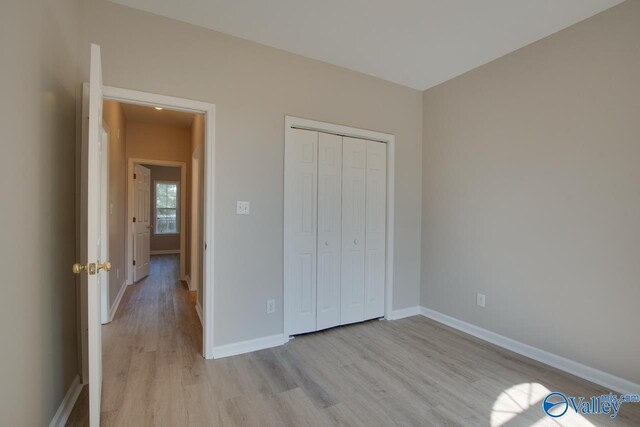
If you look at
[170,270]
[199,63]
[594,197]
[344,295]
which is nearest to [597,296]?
[594,197]

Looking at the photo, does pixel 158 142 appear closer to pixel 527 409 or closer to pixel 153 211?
pixel 153 211

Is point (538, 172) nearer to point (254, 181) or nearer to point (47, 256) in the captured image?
point (254, 181)

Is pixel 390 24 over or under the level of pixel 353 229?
over

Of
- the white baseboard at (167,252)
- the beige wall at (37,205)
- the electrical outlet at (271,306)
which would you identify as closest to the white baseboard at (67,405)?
the beige wall at (37,205)

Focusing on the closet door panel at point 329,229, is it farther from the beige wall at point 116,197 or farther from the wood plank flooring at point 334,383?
the beige wall at point 116,197

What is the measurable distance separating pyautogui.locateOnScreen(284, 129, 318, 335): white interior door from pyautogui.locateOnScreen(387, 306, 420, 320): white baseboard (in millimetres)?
1014

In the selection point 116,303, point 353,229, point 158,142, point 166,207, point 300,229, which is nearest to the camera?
point 300,229

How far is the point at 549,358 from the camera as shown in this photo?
8.07 feet

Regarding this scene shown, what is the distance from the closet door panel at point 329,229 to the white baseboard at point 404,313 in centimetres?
72

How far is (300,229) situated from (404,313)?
1.69m

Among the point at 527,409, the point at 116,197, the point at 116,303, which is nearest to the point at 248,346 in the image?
the point at 527,409

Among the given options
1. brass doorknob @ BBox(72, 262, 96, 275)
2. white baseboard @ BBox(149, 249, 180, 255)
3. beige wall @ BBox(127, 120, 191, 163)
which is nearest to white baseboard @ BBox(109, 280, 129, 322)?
beige wall @ BBox(127, 120, 191, 163)

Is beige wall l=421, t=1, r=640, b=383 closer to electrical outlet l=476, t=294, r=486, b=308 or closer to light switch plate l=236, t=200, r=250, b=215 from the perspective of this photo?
electrical outlet l=476, t=294, r=486, b=308

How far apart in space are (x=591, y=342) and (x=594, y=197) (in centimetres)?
108
